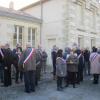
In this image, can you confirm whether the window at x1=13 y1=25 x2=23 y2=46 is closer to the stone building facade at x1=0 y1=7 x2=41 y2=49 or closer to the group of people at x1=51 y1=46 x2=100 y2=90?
the stone building facade at x1=0 y1=7 x2=41 y2=49

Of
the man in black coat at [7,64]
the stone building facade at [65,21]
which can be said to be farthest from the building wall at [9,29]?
the man in black coat at [7,64]

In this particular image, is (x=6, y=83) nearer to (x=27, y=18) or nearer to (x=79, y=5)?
(x=27, y=18)

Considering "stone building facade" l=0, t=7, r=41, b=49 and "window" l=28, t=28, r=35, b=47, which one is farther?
"window" l=28, t=28, r=35, b=47

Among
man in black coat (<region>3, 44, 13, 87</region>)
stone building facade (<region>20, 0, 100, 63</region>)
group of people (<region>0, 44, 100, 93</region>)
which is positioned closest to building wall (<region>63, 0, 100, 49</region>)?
stone building facade (<region>20, 0, 100, 63</region>)

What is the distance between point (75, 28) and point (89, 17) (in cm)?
345

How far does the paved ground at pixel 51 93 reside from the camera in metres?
8.59

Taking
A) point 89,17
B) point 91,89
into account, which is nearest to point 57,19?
point 89,17

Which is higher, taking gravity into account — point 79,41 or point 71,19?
point 71,19

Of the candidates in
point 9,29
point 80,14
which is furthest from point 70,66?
point 80,14

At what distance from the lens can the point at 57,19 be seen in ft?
63.6

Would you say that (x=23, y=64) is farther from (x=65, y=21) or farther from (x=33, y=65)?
(x=65, y=21)

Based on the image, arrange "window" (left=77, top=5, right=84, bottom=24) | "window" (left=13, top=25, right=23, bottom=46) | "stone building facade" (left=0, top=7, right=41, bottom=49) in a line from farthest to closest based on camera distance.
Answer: "window" (left=77, top=5, right=84, bottom=24)
"window" (left=13, top=25, right=23, bottom=46)
"stone building facade" (left=0, top=7, right=41, bottom=49)

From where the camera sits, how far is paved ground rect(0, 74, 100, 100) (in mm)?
8594

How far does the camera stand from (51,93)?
9359 mm
